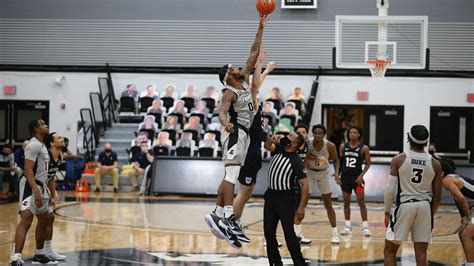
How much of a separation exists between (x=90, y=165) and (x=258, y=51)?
50.7ft

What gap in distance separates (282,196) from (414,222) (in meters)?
1.80

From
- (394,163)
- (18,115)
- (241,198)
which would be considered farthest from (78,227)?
(18,115)

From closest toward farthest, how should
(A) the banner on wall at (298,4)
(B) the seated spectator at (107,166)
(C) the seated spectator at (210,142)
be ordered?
(B) the seated spectator at (107,166) < (C) the seated spectator at (210,142) < (A) the banner on wall at (298,4)

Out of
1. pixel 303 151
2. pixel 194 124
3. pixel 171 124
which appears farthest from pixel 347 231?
pixel 171 124

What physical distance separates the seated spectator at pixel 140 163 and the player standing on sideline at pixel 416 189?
14910 mm

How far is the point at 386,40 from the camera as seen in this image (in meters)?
21.5

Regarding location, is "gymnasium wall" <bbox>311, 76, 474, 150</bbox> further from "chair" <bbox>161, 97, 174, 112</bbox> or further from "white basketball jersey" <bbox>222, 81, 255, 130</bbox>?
"white basketball jersey" <bbox>222, 81, 255, 130</bbox>

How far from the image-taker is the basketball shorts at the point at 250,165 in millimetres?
10086

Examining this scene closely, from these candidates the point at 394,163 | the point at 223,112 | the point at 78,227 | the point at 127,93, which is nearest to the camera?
the point at 394,163

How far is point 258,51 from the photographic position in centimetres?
989

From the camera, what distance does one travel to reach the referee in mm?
9961

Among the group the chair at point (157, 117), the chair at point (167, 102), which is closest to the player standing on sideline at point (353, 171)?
the chair at point (157, 117)

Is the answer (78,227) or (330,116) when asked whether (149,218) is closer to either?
(78,227)

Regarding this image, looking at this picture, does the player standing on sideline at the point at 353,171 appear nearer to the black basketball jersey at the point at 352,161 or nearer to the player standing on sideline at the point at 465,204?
the black basketball jersey at the point at 352,161
